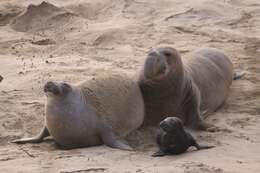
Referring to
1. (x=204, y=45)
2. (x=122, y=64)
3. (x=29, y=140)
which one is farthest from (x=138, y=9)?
(x=29, y=140)

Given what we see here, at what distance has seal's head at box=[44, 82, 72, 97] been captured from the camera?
5.97 meters

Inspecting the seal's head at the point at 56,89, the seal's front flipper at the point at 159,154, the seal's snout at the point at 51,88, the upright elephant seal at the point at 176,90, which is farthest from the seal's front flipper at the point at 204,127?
the seal's snout at the point at 51,88

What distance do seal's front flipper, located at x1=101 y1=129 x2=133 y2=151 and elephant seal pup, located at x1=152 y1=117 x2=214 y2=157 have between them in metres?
0.29

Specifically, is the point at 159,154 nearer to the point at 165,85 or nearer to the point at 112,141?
the point at 112,141

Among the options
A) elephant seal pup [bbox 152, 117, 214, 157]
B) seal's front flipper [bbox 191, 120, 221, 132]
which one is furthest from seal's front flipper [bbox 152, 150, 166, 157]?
seal's front flipper [bbox 191, 120, 221, 132]

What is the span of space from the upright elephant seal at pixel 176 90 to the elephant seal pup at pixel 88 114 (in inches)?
14.1

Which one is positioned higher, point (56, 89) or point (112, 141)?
point (56, 89)

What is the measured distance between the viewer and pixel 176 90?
701 cm

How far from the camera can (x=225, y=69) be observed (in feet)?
27.2

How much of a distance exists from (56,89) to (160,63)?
116 cm

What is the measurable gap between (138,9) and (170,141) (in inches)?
227

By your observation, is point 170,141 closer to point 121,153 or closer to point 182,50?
point 121,153

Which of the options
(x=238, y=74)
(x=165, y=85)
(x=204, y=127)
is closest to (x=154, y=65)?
(x=165, y=85)

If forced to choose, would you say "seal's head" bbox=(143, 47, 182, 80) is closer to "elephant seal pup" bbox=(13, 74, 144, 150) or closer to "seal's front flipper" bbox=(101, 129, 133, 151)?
"elephant seal pup" bbox=(13, 74, 144, 150)
